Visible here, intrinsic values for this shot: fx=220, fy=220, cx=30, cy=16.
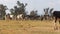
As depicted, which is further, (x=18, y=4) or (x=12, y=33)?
(x=18, y=4)

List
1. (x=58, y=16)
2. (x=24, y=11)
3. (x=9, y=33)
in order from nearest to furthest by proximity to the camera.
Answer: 1. (x=9, y=33)
2. (x=58, y=16)
3. (x=24, y=11)

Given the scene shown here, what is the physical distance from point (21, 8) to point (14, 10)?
3663mm

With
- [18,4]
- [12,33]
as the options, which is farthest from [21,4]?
[12,33]

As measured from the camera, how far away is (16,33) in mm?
15234

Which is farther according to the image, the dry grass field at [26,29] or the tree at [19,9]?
the tree at [19,9]

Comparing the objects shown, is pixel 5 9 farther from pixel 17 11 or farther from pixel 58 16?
→ pixel 58 16

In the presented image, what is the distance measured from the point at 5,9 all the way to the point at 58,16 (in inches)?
1922

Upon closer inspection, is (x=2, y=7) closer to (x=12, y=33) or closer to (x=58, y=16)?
(x=58, y=16)

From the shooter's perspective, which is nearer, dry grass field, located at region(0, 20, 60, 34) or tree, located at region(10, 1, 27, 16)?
dry grass field, located at region(0, 20, 60, 34)

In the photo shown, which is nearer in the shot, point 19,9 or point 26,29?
point 26,29

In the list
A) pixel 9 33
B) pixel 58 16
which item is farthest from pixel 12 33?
pixel 58 16

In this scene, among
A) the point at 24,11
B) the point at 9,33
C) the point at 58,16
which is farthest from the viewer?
the point at 24,11

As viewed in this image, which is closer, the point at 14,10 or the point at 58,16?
the point at 58,16

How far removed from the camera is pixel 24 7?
68.9 meters
